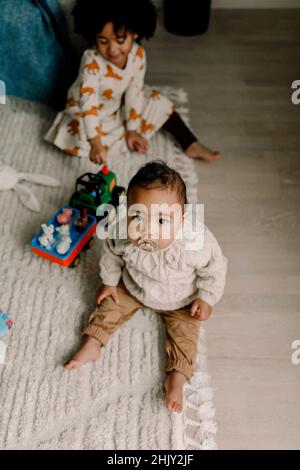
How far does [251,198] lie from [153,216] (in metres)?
0.62

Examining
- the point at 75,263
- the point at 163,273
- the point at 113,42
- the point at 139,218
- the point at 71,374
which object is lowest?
the point at 71,374

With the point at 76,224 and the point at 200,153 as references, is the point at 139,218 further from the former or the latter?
the point at 200,153

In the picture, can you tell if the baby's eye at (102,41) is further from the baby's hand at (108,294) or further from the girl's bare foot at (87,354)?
the girl's bare foot at (87,354)

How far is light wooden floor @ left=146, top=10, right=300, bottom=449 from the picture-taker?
3.53ft

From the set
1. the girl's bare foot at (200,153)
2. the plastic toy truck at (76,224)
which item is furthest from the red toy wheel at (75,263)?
the girl's bare foot at (200,153)

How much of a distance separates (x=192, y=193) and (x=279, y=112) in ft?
1.73

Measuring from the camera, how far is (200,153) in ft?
5.06

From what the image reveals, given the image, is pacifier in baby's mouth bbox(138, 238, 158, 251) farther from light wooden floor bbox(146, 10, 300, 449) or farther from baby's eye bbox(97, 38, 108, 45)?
baby's eye bbox(97, 38, 108, 45)

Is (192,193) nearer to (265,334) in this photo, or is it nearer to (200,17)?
(265,334)

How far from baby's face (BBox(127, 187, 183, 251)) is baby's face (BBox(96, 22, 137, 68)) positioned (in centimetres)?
60

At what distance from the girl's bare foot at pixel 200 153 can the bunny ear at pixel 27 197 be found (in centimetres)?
50

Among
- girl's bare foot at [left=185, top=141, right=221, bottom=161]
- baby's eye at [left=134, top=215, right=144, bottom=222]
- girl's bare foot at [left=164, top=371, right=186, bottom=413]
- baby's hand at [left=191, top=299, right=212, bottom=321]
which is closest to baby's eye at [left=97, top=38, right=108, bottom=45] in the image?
girl's bare foot at [left=185, top=141, right=221, bottom=161]

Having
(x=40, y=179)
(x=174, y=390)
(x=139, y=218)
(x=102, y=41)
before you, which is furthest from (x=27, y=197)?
(x=174, y=390)

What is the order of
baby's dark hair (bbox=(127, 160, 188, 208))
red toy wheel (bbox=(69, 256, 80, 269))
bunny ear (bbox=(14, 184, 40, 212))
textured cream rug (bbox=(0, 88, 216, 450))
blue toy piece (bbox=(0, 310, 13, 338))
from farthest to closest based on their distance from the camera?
bunny ear (bbox=(14, 184, 40, 212)) < red toy wheel (bbox=(69, 256, 80, 269)) < blue toy piece (bbox=(0, 310, 13, 338)) < textured cream rug (bbox=(0, 88, 216, 450)) < baby's dark hair (bbox=(127, 160, 188, 208))
